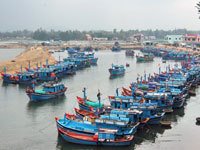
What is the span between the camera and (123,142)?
2119cm

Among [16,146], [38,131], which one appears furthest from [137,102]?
[16,146]

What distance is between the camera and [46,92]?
34.0 meters

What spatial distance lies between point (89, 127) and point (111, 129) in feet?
4.31

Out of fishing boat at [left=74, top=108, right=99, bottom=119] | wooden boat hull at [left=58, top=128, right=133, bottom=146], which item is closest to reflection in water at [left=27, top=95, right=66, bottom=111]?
fishing boat at [left=74, top=108, right=99, bottom=119]

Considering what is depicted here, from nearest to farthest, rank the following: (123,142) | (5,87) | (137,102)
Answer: (123,142), (137,102), (5,87)

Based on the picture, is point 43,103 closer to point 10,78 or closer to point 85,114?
point 85,114

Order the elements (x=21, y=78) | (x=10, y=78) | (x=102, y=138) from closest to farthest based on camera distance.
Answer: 1. (x=102, y=138)
2. (x=21, y=78)
3. (x=10, y=78)

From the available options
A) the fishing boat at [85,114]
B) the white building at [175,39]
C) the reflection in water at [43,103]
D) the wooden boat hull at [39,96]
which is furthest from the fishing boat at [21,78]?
the white building at [175,39]

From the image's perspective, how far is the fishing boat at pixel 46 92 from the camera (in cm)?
3312

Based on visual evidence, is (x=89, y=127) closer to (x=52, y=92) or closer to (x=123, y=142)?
(x=123, y=142)

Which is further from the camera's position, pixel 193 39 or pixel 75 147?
pixel 193 39

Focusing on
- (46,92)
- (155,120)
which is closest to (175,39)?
(46,92)

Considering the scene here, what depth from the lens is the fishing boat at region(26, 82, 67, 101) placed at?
33125 mm

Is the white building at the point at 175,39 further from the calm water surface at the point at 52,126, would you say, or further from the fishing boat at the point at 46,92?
the fishing boat at the point at 46,92
